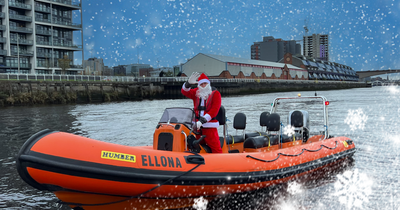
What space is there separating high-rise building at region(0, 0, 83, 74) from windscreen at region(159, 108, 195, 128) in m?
44.7

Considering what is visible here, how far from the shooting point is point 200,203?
5426 mm

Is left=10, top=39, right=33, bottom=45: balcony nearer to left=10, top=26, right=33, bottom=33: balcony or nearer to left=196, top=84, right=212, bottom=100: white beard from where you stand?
left=10, top=26, right=33, bottom=33: balcony

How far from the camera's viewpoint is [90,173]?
14.2 ft

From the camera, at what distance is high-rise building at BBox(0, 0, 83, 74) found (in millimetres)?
46625

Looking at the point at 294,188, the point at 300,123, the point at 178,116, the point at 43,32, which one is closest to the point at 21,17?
the point at 43,32

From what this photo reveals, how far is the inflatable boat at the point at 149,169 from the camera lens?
14.0 feet

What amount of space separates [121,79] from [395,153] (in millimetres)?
36206

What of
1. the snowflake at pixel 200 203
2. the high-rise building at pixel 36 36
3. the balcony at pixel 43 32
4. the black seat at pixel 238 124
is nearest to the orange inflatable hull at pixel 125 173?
the snowflake at pixel 200 203

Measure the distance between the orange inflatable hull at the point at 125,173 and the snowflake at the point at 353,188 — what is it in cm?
170

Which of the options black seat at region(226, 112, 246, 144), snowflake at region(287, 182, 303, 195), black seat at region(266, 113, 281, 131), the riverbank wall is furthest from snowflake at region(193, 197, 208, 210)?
the riverbank wall

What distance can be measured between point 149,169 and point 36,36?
173ft

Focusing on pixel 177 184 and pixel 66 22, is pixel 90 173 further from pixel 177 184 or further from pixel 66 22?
pixel 66 22

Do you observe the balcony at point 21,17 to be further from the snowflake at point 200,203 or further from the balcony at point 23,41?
the snowflake at point 200,203

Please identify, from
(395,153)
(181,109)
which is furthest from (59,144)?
(395,153)
